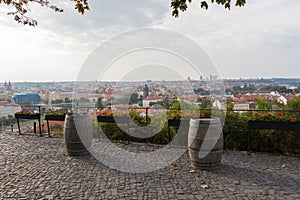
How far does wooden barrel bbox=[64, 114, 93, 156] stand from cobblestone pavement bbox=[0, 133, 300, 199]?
245mm

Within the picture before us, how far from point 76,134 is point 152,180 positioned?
2.50 m

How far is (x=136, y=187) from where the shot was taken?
155 inches

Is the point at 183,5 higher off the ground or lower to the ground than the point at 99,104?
higher

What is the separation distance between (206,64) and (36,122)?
6.71 meters

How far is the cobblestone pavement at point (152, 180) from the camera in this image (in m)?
3.66

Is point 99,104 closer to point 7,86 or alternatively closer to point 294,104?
point 294,104

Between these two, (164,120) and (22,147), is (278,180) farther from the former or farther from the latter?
→ (22,147)

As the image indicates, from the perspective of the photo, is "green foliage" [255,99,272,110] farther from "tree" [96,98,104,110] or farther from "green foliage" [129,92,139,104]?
"tree" [96,98,104,110]

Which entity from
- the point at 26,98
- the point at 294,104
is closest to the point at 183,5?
the point at 294,104

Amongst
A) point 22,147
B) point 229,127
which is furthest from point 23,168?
point 229,127

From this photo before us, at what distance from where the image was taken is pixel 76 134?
577 centimetres

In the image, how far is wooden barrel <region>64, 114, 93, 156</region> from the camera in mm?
5758

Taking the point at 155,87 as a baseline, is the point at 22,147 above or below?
below

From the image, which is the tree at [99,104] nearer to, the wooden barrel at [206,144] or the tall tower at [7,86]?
the wooden barrel at [206,144]
